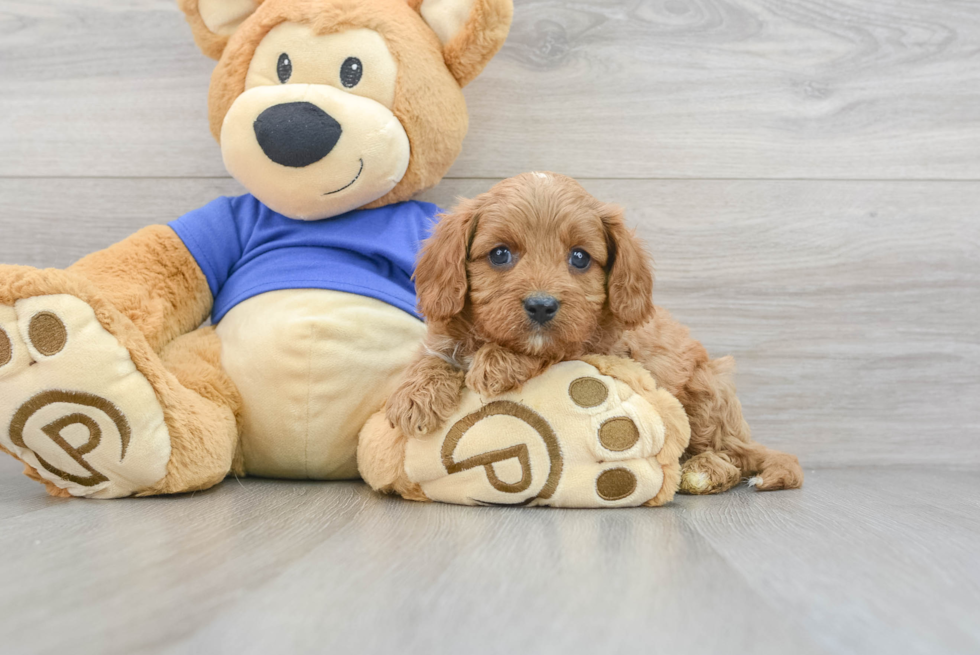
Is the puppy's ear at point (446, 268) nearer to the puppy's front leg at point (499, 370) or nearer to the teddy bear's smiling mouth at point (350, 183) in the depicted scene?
the puppy's front leg at point (499, 370)

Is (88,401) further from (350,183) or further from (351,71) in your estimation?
(351,71)

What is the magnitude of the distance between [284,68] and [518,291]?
2.33 ft

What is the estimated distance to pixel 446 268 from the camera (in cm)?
118

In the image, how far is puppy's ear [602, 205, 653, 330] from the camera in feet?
3.91

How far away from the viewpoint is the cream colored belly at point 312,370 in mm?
1352

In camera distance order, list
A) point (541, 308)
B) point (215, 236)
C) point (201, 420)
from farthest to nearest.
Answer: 1. point (215, 236)
2. point (201, 420)
3. point (541, 308)

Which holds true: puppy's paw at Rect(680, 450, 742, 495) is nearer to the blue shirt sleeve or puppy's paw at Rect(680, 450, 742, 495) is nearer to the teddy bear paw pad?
the teddy bear paw pad


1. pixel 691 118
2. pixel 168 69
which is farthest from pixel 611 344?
pixel 168 69

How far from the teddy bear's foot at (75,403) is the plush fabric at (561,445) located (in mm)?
457

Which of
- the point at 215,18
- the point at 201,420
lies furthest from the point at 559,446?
the point at 215,18

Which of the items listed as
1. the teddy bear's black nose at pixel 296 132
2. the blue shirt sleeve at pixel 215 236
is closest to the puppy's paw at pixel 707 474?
the teddy bear's black nose at pixel 296 132

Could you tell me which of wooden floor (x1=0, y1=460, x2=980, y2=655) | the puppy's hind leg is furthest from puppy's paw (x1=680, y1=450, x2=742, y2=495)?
wooden floor (x1=0, y1=460, x2=980, y2=655)

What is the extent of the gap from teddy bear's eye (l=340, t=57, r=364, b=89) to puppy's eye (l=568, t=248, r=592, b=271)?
0.58 metres

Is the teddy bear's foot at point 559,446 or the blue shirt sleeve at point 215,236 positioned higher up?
the blue shirt sleeve at point 215,236
